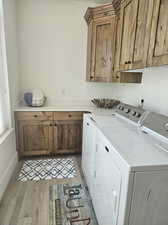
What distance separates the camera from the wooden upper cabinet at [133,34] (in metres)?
1.46

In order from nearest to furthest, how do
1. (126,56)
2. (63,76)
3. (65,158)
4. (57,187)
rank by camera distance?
1. (126,56)
2. (57,187)
3. (65,158)
4. (63,76)

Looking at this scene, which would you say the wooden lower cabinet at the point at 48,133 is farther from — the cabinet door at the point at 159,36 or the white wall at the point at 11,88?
the cabinet door at the point at 159,36

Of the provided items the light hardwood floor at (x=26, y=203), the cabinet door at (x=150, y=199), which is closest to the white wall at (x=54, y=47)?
the light hardwood floor at (x=26, y=203)

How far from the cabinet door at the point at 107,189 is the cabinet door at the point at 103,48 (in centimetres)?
145

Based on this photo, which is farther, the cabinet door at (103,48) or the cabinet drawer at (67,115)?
the cabinet drawer at (67,115)

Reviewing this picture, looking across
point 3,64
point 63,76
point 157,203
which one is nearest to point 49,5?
point 63,76

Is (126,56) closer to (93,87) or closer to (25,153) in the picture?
(93,87)

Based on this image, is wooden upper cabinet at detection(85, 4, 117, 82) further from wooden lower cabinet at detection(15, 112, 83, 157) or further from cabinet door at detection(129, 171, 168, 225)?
cabinet door at detection(129, 171, 168, 225)

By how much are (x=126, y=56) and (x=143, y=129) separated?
3.21ft

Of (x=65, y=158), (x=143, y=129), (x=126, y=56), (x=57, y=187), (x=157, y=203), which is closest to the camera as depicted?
(x=157, y=203)

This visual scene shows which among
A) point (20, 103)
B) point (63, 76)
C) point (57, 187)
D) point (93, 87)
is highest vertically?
point (63, 76)

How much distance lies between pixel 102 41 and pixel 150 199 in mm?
2266

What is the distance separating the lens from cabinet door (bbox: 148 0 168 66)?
1.19 meters

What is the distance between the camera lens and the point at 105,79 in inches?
101
